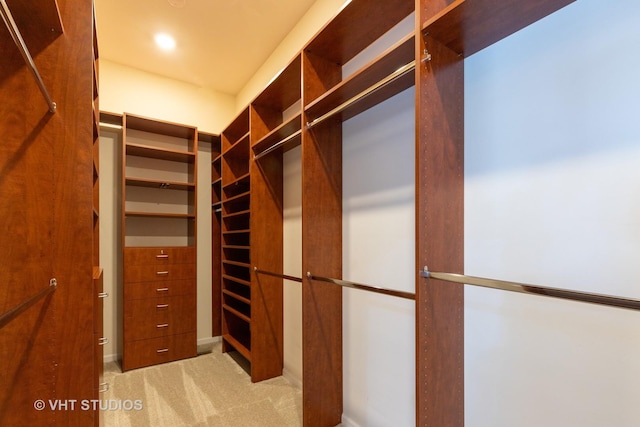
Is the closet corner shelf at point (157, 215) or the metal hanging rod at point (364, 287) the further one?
the closet corner shelf at point (157, 215)

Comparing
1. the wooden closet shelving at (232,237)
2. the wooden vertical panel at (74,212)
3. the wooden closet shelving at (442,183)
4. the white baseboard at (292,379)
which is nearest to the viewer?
the wooden closet shelving at (442,183)

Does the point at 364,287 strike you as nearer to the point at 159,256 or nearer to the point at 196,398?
the point at 196,398

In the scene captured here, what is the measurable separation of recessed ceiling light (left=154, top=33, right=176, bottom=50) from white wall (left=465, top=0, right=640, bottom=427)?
2.66 metres

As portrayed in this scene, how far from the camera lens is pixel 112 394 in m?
2.51

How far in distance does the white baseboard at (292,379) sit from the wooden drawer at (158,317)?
1.13m

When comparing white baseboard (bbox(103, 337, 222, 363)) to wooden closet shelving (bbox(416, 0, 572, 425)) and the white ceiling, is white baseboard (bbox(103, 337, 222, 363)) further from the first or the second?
the white ceiling

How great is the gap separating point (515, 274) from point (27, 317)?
203 centimetres

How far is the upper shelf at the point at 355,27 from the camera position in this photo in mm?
1557

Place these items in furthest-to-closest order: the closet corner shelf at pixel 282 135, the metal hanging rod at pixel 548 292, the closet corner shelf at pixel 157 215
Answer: the closet corner shelf at pixel 157 215 → the closet corner shelf at pixel 282 135 → the metal hanging rod at pixel 548 292

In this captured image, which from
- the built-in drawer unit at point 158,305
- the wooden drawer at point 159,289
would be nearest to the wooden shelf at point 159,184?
the built-in drawer unit at point 158,305

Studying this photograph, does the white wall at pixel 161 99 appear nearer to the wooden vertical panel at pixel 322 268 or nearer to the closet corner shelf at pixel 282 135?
the closet corner shelf at pixel 282 135

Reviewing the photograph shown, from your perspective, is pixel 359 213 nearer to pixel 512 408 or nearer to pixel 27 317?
pixel 512 408

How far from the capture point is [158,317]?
3.08 metres

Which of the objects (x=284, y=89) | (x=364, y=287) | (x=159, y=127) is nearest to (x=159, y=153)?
(x=159, y=127)
